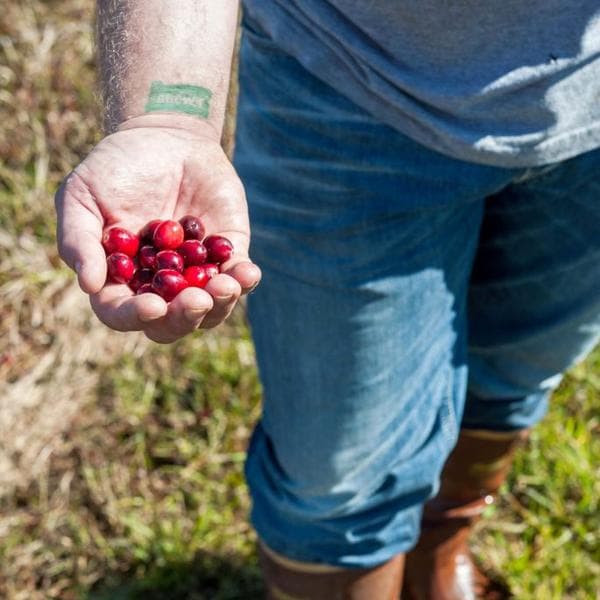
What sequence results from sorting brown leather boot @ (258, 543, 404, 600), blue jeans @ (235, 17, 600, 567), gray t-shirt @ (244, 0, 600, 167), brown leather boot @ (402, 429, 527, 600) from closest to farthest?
gray t-shirt @ (244, 0, 600, 167) < blue jeans @ (235, 17, 600, 567) < brown leather boot @ (258, 543, 404, 600) < brown leather boot @ (402, 429, 527, 600)

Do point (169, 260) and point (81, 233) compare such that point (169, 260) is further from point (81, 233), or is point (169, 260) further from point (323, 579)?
point (323, 579)

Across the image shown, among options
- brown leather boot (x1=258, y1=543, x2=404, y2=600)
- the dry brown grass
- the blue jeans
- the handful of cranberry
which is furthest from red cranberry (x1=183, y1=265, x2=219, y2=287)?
the dry brown grass

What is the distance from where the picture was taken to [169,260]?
1389mm

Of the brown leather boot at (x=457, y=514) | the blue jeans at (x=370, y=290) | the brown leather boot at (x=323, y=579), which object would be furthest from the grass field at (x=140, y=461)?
the blue jeans at (x=370, y=290)

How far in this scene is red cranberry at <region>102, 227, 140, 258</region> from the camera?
1.32 m

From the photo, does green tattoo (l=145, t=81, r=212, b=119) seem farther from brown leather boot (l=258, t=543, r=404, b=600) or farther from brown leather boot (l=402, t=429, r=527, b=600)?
brown leather boot (l=402, t=429, r=527, b=600)

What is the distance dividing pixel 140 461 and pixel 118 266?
1637mm

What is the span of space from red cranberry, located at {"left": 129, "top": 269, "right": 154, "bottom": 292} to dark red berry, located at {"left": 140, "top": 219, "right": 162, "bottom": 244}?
5 cm

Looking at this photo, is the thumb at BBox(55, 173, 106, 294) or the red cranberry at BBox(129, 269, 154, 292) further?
the red cranberry at BBox(129, 269, 154, 292)

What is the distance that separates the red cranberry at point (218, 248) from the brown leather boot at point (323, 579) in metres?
0.82

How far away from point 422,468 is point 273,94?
2.31 ft

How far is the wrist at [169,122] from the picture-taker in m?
1.40

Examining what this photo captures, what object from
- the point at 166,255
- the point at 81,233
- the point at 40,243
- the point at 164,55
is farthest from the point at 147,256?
the point at 40,243

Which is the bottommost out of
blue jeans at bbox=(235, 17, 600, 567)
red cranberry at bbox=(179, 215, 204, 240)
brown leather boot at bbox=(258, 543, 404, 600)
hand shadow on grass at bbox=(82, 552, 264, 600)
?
hand shadow on grass at bbox=(82, 552, 264, 600)
